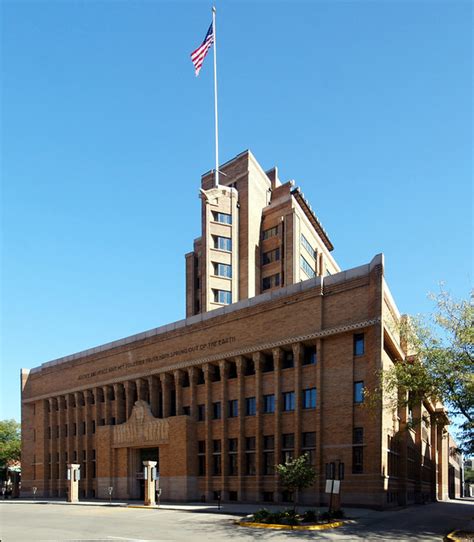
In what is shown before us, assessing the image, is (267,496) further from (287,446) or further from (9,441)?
(9,441)

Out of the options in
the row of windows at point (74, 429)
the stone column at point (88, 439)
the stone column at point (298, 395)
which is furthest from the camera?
the row of windows at point (74, 429)

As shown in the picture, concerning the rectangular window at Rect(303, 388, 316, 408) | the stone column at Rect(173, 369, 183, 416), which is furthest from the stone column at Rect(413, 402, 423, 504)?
the stone column at Rect(173, 369, 183, 416)

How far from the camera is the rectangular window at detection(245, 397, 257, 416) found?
42.8 m

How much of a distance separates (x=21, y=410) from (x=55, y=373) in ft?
34.6

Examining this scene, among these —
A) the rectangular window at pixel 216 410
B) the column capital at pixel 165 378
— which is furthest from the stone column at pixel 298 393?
the column capital at pixel 165 378

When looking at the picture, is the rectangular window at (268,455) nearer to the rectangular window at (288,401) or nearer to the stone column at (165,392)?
the rectangular window at (288,401)

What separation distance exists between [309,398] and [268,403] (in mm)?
3991

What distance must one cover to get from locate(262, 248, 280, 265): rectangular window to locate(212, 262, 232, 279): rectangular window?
15.5 feet

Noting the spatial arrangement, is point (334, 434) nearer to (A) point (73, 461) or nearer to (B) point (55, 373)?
(A) point (73, 461)

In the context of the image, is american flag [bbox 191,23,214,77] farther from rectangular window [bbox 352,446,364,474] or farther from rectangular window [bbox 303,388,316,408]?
rectangular window [bbox 352,446,364,474]

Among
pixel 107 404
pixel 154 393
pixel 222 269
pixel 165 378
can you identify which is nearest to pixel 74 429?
pixel 107 404

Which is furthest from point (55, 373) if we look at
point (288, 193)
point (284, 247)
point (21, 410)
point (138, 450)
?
point (288, 193)

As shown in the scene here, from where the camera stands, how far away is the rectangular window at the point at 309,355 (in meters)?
40.1

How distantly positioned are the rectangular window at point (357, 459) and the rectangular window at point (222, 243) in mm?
31750
